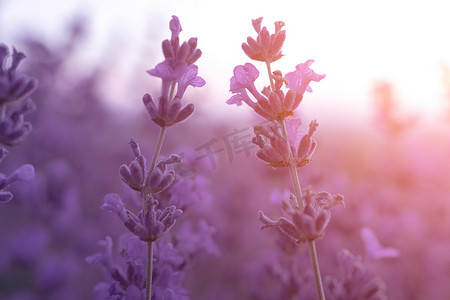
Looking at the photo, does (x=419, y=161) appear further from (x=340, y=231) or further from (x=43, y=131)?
(x=43, y=131)

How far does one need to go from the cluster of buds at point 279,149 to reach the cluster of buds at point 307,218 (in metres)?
0.15

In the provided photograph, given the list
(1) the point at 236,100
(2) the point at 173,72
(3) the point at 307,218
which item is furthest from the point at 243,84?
(3) the point at 307,218

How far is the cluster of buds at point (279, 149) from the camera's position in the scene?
63.2 inches

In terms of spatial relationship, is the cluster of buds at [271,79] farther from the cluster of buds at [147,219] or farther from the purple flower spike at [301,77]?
the cluster of buds at [147,219]

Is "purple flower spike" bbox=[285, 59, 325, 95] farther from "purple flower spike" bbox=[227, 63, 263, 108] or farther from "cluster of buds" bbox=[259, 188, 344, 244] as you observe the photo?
"cluster of buds" bbox=[259, 188, 344, 244]

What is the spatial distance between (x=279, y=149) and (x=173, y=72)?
21.2 inches

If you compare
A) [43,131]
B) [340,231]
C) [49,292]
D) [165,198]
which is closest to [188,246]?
[165,198]

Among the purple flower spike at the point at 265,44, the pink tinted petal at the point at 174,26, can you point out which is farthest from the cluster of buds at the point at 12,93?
the purple flower spike at the point at 265,44

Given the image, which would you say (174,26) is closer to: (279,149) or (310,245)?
(279,149)

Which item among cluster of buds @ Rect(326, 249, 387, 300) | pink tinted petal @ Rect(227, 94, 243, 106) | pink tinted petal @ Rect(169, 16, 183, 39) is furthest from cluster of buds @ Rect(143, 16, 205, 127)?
cluster of buds @ Rect(326, 249, 387, 300)

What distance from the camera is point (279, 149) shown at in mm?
1607

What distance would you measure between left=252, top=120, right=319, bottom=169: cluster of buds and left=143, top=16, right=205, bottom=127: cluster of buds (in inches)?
13.2

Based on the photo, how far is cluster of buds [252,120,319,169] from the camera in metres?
1.60

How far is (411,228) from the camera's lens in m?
4.83
